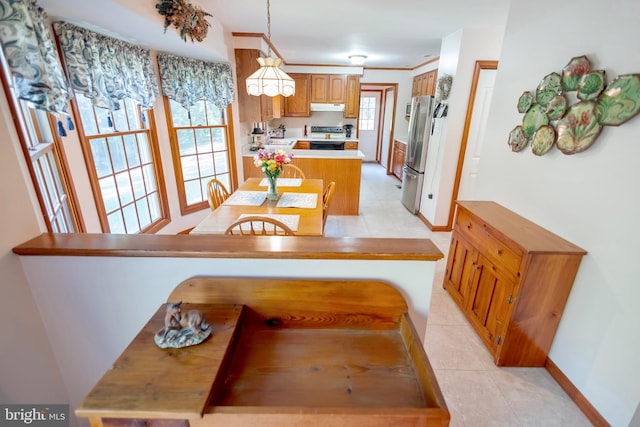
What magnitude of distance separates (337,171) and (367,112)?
181 inches

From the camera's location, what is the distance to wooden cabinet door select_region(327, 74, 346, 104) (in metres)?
6.08

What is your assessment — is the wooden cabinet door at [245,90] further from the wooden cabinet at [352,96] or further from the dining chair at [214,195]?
the wooden cabinet at [352,96]

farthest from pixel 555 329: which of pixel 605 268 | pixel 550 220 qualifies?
pixel 550 220

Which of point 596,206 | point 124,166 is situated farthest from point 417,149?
point 124,166

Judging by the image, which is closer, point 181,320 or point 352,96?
point 181,320

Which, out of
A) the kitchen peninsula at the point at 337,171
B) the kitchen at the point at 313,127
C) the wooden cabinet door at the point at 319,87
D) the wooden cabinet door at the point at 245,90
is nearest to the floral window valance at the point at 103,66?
the wooden cabinet door at the point at 245,90

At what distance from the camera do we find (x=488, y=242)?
1915 mm

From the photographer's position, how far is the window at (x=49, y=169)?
1.52m

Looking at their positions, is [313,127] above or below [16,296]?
above

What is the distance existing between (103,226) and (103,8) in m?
1.54

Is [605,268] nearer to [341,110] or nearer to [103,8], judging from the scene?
[103,8]

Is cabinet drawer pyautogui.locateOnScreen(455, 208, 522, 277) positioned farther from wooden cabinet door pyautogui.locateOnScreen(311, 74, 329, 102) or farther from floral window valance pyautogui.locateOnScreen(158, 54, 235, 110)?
wooden cabinet door pyautogui.locateOnScreen(311, 74, 329, 102)

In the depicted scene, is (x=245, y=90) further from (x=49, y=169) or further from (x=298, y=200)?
(x=49, y=169)

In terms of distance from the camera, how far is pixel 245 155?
13.4 feet
